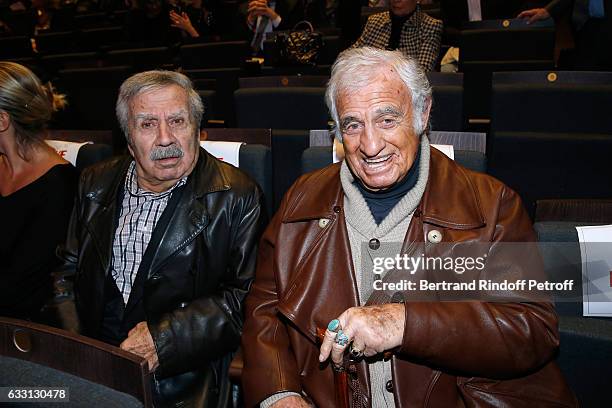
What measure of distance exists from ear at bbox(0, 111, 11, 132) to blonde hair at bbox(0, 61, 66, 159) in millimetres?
11

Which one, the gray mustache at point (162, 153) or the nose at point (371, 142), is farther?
the gray mustache at point (162, 153)

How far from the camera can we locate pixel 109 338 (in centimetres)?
175

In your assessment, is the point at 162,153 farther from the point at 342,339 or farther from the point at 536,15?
the point at 536,15

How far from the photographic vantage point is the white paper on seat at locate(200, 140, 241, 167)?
200cm

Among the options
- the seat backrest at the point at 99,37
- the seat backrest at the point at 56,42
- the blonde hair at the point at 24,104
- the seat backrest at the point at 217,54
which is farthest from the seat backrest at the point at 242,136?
the seat backrest at the point at 56,42

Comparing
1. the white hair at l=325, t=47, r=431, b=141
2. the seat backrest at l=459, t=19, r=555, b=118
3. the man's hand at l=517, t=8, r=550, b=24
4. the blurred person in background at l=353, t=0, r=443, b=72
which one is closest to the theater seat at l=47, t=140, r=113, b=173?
the white hair at l=325, t=47, r=431, b=141

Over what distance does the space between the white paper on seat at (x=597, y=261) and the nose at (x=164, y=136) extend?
1.25m

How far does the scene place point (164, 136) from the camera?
1700 millimetres

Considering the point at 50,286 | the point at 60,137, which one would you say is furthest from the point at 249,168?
the point at 60,137

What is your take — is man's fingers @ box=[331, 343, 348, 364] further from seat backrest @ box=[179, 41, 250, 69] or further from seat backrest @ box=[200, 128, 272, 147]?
seat backrest @ box=[179, 41, 250, 69]

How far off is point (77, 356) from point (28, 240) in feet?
3.65

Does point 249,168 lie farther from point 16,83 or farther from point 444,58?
point 444,58

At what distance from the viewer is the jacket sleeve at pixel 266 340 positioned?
1.38 m

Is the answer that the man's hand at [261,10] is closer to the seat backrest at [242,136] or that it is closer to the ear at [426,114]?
the seat backrest at [242,136]
